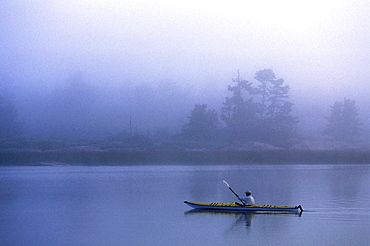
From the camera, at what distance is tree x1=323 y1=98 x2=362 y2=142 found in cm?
8859

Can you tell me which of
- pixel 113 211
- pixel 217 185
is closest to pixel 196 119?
pixel 217 185

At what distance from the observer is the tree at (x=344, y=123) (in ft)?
291

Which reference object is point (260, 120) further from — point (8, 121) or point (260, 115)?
point (8, 121)

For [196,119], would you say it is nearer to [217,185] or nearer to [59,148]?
[59,148]

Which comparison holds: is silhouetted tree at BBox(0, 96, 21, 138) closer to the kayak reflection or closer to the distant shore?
the distant shore

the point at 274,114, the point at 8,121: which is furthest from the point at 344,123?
the point at 8,121

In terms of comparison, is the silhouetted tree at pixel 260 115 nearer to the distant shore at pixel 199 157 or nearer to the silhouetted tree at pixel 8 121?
the distant shore at pixel 199 157

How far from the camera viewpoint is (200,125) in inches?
3457

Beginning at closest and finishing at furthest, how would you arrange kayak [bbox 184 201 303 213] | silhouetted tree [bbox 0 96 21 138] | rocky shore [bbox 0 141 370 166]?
kayak [bbox 184 201 303 213] → rocky shore [bbox 0 141 370 166] → silhouetted tree [bbox 0 96 21 138]

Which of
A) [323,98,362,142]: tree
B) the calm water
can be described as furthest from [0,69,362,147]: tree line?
the calm water

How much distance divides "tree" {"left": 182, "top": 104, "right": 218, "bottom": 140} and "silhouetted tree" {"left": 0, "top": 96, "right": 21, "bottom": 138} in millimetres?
32862

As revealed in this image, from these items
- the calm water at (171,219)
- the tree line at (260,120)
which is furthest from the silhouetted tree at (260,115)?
the calm water at (171,219)

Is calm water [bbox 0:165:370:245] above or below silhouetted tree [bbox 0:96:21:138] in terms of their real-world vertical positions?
below

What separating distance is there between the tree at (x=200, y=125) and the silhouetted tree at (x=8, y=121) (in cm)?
Answer: 3286
